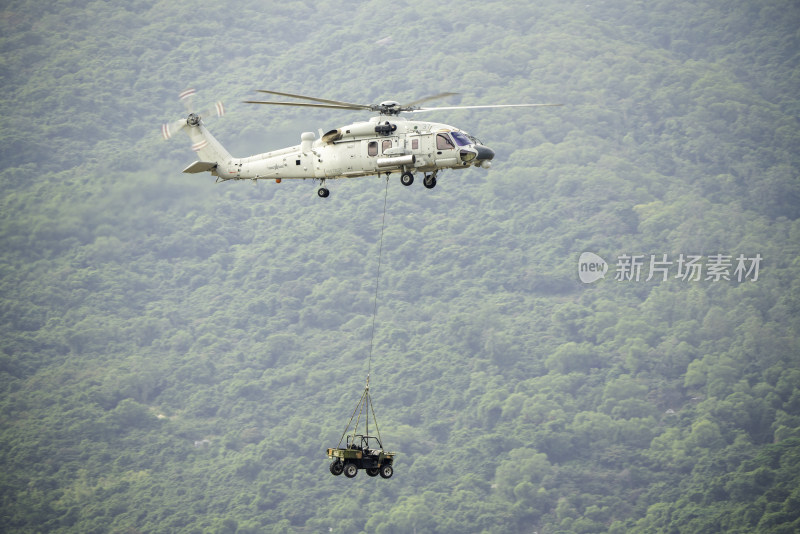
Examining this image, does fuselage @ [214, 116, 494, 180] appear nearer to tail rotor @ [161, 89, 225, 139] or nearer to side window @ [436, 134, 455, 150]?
side window @ [436, 134, 455, 150]

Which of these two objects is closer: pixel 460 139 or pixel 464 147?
pixel 464 147

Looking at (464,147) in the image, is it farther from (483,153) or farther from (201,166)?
(201,166)

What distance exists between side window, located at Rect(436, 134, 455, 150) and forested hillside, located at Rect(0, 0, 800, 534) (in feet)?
239

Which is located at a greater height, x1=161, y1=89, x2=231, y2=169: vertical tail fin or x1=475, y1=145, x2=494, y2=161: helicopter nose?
x1=161, y1=89, x2=231, y2=169: vertical tail fin

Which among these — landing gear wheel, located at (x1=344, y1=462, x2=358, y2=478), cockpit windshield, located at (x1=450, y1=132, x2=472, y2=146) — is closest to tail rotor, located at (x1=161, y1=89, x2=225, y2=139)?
cockpit windshield, located at (x1=450, y1=132, x2=472, y2=146)

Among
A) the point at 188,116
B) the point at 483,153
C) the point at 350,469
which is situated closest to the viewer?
→ the point at 350,469

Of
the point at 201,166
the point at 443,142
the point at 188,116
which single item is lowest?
the point at 201,166

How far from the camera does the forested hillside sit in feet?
451

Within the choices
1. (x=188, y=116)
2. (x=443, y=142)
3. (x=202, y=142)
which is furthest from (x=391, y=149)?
(x=188, y=116)

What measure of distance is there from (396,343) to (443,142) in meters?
120

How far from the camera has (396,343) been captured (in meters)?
161

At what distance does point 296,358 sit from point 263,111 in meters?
46.3

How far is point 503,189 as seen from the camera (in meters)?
192

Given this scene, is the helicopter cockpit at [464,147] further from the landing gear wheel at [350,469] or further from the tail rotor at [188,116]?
the landing gear wheel at [350,469]
